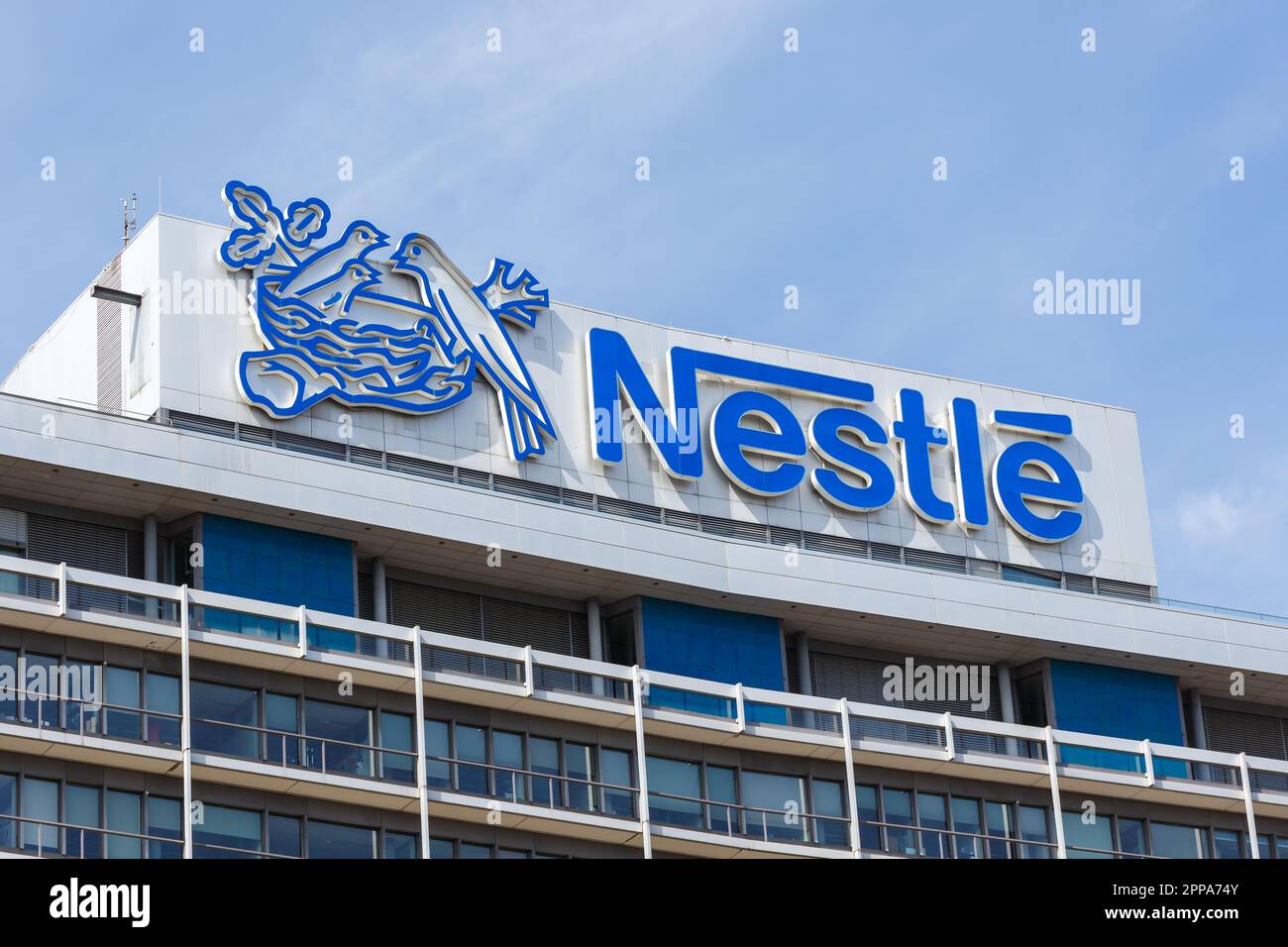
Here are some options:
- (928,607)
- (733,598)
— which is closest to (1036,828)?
(928,607)

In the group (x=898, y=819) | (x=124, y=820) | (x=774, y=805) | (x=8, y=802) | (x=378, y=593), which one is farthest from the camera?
(x=898, y=819)

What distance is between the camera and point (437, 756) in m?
72.6

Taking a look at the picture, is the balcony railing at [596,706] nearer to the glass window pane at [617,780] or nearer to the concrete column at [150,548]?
the glass window pane at [617,780]

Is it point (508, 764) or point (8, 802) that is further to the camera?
point (508, 764)

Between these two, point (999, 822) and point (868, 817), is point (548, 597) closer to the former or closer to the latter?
point (868, 817)

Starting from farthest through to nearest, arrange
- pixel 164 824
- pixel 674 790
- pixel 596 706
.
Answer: pixel 674 790 → pixel 596 706 → pixel 164 824

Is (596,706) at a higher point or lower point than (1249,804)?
higher

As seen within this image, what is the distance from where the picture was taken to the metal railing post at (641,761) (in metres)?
74.2

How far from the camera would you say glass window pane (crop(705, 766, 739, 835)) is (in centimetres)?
7638

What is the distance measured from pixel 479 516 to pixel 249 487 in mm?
8016

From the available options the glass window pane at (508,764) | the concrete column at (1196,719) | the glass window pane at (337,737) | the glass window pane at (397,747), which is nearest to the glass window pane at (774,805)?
the glass window pane at (508,764)

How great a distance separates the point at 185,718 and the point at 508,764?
1146 cm

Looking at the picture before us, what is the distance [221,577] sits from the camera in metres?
71.6

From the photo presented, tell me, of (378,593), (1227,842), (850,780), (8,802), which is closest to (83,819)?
(8,802)
